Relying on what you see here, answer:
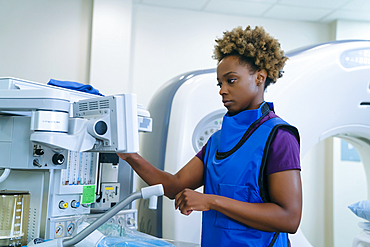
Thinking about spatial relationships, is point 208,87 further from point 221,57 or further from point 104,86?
point 104,86

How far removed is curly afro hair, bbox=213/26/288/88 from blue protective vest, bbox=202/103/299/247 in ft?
0.44

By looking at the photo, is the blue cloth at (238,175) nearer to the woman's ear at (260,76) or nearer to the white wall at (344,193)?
the woman's ear at (260,76)

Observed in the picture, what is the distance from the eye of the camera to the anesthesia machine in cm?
91

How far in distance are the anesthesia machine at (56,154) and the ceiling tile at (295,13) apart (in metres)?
2.23

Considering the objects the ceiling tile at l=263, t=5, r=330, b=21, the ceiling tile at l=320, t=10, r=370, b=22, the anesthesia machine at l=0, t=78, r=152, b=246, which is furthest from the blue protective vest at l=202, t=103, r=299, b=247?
the ceiling tile at l=320, t=10, r=370, b=22

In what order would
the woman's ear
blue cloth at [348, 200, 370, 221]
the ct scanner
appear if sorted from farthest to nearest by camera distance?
blue cloth at [348, 200, 370, 221] < the ct scanner < the woman's ear

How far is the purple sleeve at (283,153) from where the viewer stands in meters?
0.99

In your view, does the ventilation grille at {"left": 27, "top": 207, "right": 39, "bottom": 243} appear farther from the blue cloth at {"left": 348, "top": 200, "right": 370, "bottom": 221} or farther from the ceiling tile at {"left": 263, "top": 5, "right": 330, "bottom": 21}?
the ceiling tile at {"left": 263, "top": 5, "right": 330, "bottom": 21}

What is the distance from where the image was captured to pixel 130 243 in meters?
1.03

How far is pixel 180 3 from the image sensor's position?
3.07 m

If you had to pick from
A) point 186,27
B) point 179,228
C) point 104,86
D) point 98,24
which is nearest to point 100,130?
point 179,228

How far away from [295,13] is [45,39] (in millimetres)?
2389

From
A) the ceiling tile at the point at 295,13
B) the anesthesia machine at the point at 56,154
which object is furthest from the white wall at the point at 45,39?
the ceiling tile at the point at 295,13

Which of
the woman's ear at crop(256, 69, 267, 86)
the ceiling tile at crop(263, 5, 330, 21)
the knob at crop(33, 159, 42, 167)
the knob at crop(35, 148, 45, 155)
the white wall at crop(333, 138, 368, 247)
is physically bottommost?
the white wall at crop(333, 138, 368, 247)
